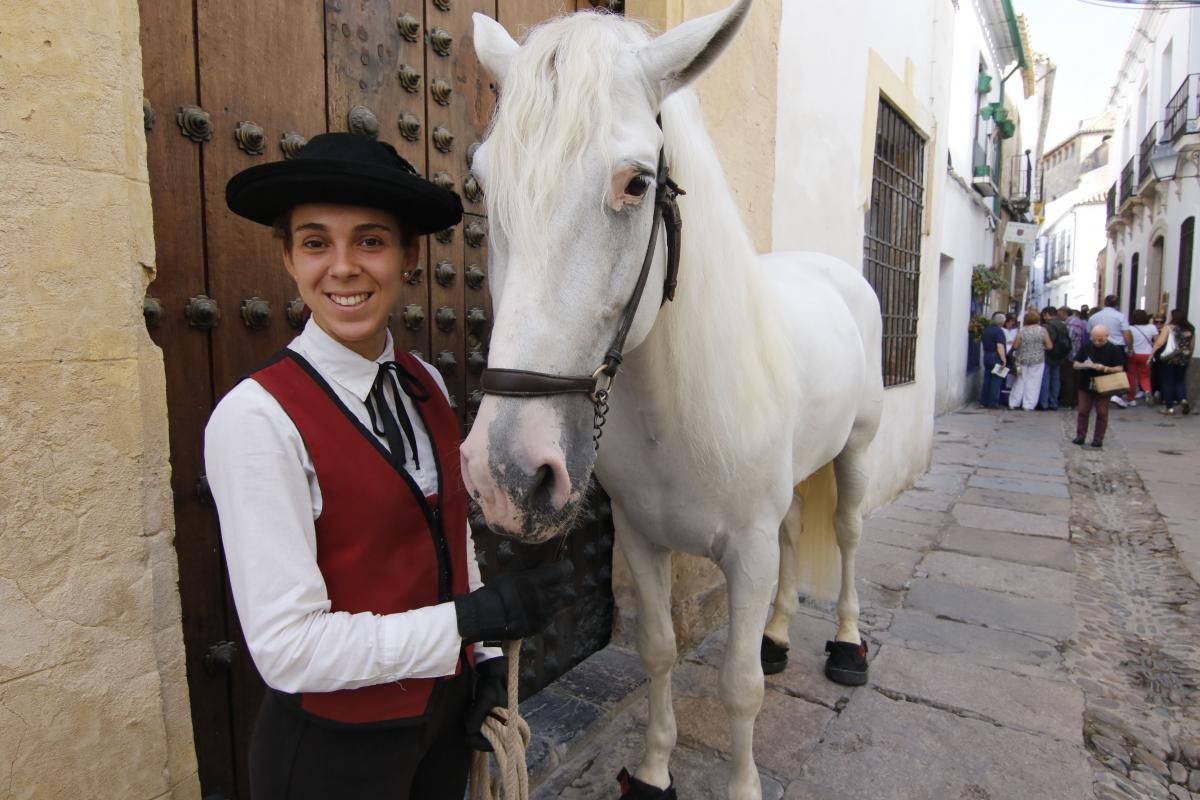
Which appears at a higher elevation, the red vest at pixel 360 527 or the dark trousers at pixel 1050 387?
the red vest at pixel 360 527

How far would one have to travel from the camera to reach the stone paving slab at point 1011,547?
4.12 meters

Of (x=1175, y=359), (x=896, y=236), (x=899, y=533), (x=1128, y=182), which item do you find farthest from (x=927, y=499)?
(x=1128, y=182)

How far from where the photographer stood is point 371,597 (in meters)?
1.00

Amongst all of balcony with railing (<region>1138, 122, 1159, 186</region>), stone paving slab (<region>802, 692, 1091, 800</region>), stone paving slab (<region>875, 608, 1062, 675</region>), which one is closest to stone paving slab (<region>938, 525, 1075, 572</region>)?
stone paving slab (<region>875, 608, 1062, 675</region>)

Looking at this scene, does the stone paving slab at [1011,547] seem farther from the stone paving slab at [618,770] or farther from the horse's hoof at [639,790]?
the horse's hoof at [639,790]

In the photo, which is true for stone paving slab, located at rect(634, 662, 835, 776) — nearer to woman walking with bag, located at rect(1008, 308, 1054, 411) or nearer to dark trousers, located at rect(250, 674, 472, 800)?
dark trousers, located at rect(250, 674, 472, 800)

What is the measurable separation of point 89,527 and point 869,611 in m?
3.35

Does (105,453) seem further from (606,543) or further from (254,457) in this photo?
(606,543)

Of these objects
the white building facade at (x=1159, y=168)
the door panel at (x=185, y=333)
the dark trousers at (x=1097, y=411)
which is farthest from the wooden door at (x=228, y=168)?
the white building facade at (x=1159, y=168)

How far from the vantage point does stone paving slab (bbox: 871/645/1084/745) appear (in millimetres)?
2385

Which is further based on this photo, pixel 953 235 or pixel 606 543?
pixel 953 235

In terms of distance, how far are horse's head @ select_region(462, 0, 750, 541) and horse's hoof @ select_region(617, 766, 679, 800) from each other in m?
1.31

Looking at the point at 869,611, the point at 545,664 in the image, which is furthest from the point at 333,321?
the point at 869,611

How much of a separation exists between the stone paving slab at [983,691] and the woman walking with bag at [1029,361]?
10.5m
